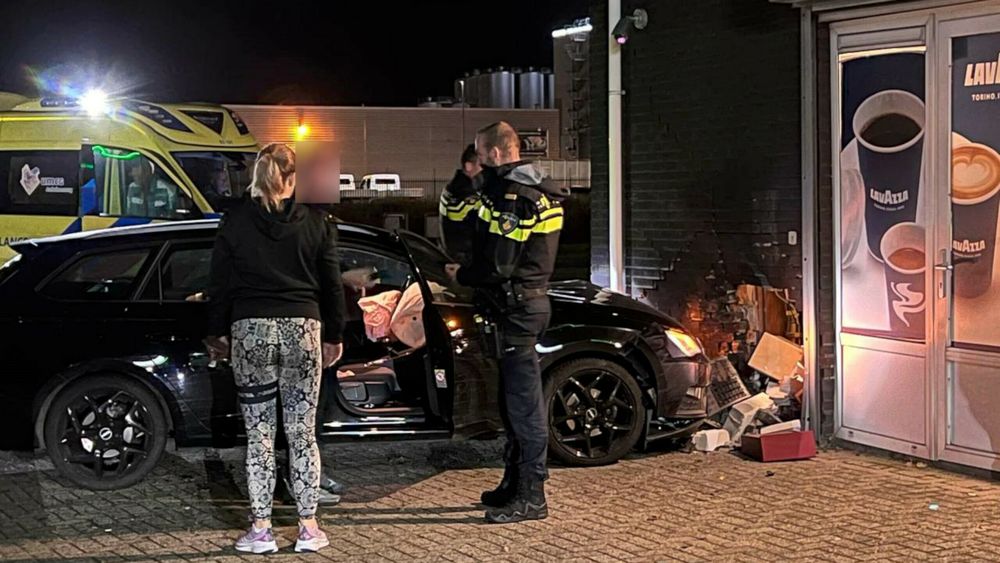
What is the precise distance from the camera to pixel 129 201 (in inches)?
579

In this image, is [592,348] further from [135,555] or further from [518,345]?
[135,555]

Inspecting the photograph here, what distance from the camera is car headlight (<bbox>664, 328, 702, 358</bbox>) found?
816 centimetres

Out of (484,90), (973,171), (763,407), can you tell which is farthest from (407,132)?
(973,171)

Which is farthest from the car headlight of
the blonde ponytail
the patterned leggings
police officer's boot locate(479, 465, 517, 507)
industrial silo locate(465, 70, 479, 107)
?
industrial silo locate(465, 70, 479, 107)

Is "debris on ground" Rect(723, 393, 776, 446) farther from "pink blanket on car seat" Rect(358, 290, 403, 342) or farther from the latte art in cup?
"pink blanket on car seat" Rect(358, 290, 403, 342)

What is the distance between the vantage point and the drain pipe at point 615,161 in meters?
10.0

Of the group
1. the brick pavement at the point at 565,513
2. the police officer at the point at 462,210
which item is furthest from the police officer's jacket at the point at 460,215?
the brick pavement at the point at 565,513

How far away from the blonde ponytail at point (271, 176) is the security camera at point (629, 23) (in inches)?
175

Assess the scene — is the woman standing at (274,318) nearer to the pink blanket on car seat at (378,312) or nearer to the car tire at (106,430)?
the pink blanket on car seat at (378,312)

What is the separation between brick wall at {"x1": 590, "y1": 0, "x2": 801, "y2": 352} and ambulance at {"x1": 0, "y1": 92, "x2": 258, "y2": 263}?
19.5 feet

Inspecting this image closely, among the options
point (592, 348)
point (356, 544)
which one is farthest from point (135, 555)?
point (592, 348)

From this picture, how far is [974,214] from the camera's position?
7562mm

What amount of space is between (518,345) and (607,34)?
14.5ft

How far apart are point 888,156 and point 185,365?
4.64m
